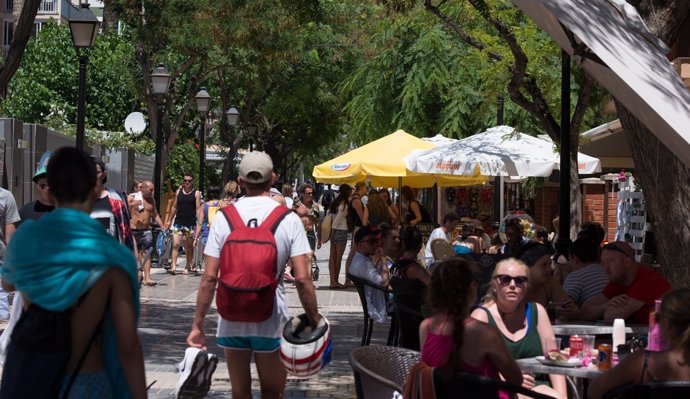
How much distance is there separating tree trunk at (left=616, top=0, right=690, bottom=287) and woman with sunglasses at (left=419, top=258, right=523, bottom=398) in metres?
3.33

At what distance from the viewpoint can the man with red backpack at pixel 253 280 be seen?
6.47m

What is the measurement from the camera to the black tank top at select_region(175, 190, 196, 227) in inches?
925

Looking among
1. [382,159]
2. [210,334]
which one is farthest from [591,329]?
[382,159]

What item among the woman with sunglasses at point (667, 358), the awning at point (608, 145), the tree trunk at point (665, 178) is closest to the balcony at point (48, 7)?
the awning at point (608, 145)

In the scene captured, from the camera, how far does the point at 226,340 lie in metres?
6.60

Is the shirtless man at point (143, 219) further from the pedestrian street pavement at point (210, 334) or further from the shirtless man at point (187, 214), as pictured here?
the shirtless man at point (187, 214)

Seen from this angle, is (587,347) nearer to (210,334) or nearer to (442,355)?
(442,355)

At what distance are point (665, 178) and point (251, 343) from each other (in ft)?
11.1

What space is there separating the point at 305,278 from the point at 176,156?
4558 cm

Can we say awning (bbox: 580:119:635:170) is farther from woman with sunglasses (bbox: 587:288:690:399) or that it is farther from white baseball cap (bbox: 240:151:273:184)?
woman with sunglasses (bbox: 587:288:690:399)

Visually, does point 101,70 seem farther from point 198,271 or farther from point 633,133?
point 633,133

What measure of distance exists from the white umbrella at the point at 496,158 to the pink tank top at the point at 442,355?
12.6m

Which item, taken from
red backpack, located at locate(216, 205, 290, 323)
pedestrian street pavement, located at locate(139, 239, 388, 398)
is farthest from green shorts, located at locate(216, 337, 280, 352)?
pedestrian street pavement, located at locate(139, 239, 388, 398)

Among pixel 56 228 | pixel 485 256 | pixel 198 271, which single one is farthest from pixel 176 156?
pixel 56 228
